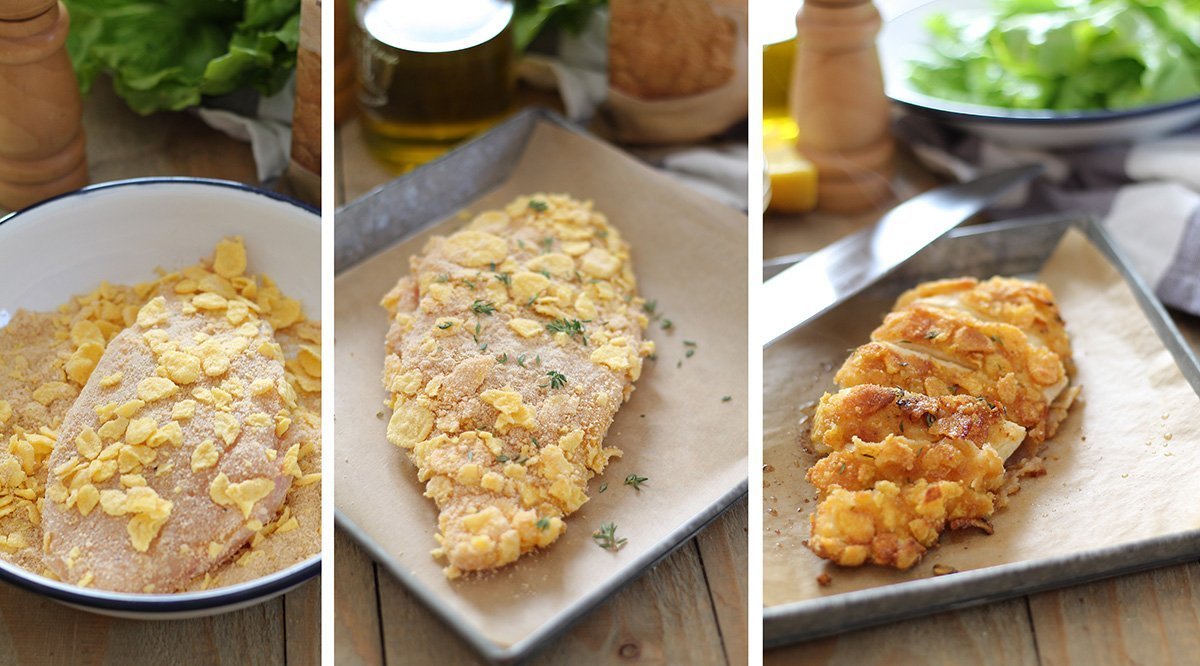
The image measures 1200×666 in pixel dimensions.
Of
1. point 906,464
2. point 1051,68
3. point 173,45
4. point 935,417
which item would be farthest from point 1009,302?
point 173,45

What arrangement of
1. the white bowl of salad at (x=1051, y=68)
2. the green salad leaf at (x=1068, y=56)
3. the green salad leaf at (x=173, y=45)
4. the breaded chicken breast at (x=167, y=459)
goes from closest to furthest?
1. the breaded chicken breast at (x=167, y=459)
2. the green salad leaf at (x=173, y=45)
3. the white bowl of salad at (x=1051, y=68)
4. the green salad leaf at (x=1068, y=56)

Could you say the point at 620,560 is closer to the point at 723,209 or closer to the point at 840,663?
the point at 840,663

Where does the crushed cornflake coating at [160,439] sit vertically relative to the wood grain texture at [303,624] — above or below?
above

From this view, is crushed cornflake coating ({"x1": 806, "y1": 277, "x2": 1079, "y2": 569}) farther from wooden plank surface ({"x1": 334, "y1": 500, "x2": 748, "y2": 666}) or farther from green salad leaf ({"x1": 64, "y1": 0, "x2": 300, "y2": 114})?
green salad leaf ({"x1": 64, "y1": 0, "x2": 300, "y2": 114})

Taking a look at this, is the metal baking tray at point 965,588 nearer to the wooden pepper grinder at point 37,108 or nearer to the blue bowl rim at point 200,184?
the blue bowl rim at point 200,184

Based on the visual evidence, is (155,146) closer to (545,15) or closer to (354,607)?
(545,15)

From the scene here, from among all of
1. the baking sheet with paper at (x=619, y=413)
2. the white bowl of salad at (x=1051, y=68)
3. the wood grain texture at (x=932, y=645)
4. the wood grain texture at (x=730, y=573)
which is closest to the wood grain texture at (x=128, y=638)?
the baking sheet with paper at (x=619, y=413)

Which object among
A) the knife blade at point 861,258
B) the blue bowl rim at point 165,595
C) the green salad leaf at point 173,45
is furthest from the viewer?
the green salad leaf at point 173,45

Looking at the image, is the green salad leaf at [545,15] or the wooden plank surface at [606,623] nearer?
the wooden plank surface at [606,623]
